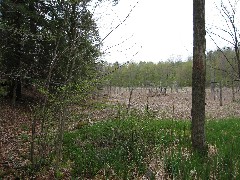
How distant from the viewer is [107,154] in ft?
25.6

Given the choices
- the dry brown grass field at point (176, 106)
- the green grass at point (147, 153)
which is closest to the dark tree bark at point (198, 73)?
the green grass at point (147, 153)

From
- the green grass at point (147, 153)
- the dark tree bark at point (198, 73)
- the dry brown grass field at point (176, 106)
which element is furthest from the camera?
the dry brown grass field at point (176, 106)

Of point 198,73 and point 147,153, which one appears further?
point 147,153

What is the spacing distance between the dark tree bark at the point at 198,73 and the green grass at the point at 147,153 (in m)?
0.43

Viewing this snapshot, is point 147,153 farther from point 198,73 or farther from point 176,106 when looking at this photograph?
point 176,106

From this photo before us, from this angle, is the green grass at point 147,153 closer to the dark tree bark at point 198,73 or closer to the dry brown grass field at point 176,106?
the dark tree bark at point 198,73

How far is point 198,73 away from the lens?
24.5 feet

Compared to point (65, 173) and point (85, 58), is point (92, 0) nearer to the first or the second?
point (85, 58)

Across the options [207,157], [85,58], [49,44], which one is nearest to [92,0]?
[85,58]

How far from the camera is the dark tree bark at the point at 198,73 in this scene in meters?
7.43

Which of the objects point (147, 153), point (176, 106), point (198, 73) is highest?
point (198, 73)

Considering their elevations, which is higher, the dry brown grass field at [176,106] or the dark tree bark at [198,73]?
the dark tree bark at [198,73]

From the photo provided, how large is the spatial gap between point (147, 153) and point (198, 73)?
91.9 inches

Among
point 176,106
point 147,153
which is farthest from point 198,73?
point 176,106
